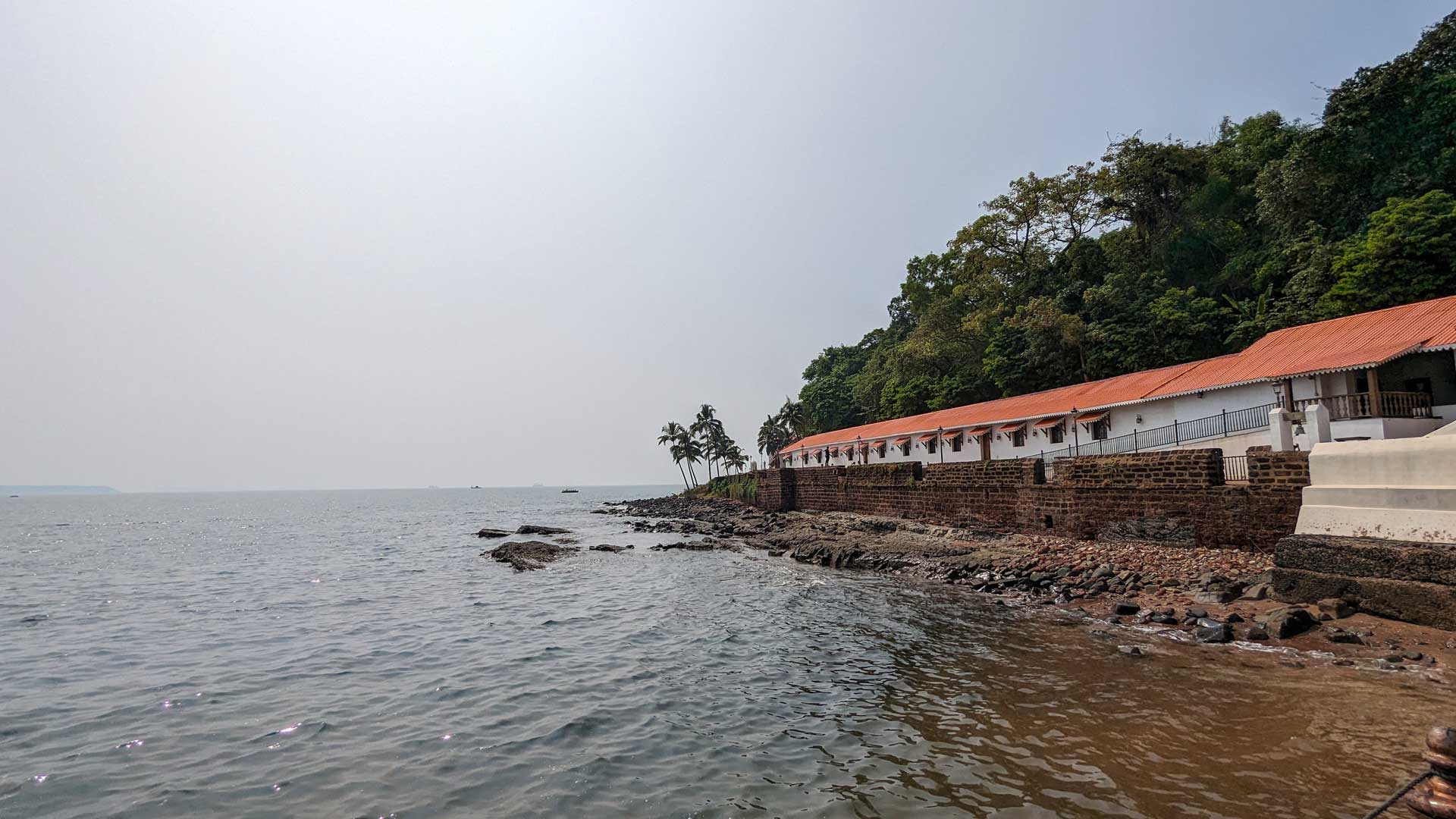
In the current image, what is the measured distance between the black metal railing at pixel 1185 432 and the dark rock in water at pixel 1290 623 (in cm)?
1292

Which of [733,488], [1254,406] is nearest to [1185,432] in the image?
[1254,406]

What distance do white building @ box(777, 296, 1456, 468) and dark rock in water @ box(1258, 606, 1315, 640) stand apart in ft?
27.6

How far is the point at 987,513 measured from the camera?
92.0ft

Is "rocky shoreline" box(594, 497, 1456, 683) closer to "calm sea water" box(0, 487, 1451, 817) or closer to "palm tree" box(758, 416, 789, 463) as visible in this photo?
"calm sea water" box(0, 487, 1451, 817)

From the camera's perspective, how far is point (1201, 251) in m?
44.2

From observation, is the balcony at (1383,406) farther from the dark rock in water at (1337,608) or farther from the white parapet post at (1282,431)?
the dark rock in water at (1337,608)

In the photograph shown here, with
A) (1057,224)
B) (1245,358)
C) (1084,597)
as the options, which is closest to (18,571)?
(1084,597)

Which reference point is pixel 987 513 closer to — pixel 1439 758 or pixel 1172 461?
pixel 1172 461

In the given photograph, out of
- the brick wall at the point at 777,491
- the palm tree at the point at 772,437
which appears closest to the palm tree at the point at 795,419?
the palm tree at the point at 772,437

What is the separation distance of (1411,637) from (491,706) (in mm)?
14697

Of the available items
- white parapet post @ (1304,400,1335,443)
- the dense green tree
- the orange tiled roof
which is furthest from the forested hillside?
white parapet post @ (1304,400,1335,443)

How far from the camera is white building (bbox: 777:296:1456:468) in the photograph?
1897cm

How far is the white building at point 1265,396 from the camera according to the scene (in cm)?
1897

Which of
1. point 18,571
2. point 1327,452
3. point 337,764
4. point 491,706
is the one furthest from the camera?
point 18,571
